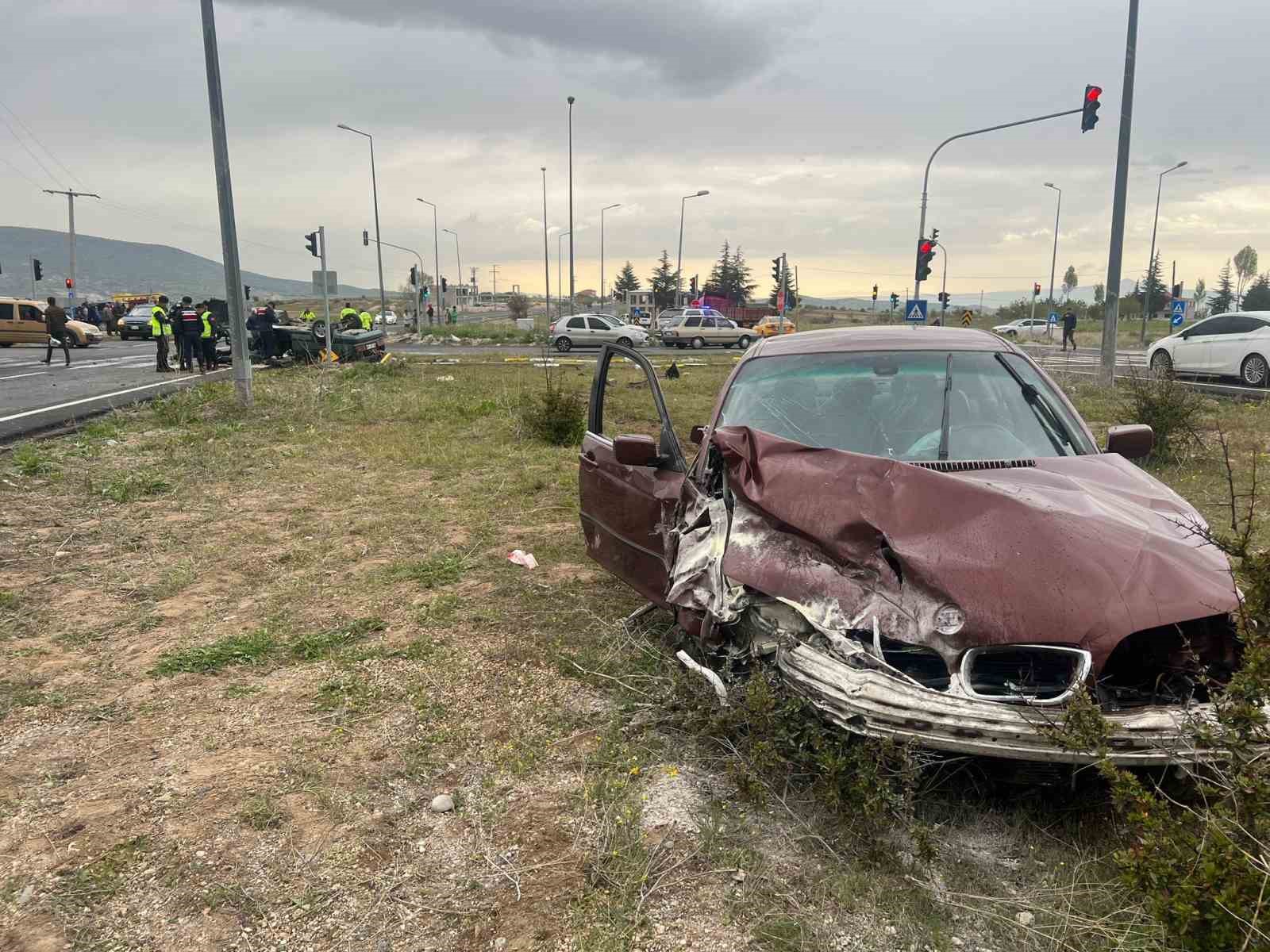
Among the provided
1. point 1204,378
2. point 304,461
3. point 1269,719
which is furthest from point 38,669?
point 1204,378

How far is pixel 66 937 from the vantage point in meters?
2.39

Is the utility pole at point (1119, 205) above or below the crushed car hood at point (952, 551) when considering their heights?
above

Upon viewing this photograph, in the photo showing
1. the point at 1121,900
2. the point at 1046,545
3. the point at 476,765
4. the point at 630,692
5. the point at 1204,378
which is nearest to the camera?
the point at 1121,900

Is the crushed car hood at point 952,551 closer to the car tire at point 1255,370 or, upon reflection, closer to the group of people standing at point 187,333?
the car tire at point 1255,370

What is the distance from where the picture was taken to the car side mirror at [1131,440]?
398 centimetres

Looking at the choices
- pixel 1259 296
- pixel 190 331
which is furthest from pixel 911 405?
pixel 1259 296

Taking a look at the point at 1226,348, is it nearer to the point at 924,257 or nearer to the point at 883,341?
the point at 924,257

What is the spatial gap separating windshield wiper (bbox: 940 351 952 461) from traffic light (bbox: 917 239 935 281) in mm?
22233

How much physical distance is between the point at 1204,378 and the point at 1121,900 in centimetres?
2152

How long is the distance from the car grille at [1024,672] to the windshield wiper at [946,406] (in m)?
1.18

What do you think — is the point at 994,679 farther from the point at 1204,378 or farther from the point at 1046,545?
the point at 1204,378

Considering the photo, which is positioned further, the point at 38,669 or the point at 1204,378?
the point at 1204,378

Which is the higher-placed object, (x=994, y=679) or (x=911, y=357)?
(x=911, y=357)

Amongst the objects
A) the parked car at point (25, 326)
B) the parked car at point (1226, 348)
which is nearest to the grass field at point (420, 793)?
the parked car at point (1226, 348)
